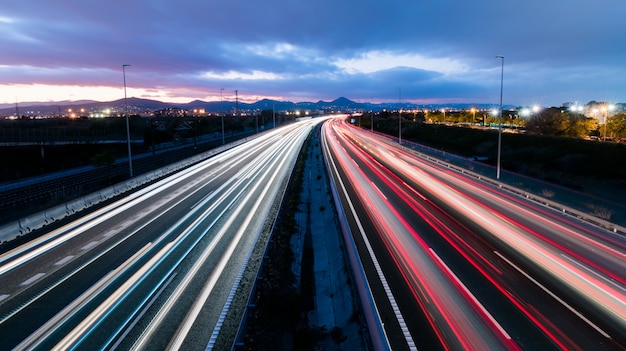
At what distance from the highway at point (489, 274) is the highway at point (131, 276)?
16.4ft

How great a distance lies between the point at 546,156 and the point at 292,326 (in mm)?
41755

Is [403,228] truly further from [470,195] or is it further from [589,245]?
[470,195]

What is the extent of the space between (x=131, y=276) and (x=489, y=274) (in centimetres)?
1176

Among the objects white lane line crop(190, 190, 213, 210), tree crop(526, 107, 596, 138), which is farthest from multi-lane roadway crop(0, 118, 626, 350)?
tree crop(526, 107, 596, 138)

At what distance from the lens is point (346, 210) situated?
70.9ft

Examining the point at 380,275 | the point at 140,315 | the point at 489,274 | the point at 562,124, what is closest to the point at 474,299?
the point at 489,274

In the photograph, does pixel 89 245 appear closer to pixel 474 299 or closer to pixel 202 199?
pixel 202 199

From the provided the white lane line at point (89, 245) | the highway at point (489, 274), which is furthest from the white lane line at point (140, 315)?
the highway at point (489, 274)

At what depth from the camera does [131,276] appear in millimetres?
12469

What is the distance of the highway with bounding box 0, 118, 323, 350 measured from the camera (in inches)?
369

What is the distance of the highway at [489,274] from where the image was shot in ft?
29.9

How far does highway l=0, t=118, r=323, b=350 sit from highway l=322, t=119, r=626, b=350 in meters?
5.00

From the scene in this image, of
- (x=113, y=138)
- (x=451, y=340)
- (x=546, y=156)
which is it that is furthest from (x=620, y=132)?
(x=113, y=138)

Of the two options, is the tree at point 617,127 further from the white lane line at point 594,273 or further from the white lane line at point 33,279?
the white lane line at point 33,279
